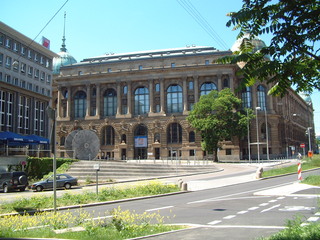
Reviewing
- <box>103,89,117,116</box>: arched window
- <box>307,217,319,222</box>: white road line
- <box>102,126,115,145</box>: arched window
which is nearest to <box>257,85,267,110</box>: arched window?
<box>103,89,117,116</box>: arched window

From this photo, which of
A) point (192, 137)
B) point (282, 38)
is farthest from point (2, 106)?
point (282, 38)

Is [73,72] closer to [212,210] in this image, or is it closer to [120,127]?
[120,127]

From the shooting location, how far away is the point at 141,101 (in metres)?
83.8

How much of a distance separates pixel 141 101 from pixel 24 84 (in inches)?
1124

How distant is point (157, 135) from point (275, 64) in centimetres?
7449

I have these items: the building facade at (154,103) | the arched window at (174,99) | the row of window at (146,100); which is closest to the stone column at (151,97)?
the building facade at (154,103)

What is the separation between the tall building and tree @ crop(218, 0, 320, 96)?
5578cm

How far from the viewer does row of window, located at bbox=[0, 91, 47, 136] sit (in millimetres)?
59500

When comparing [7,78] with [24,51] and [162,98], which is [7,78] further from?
[162,98]

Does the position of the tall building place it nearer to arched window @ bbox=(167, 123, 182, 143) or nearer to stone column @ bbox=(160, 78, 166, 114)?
stone column @ bbox=(160, 78, 166, 114)

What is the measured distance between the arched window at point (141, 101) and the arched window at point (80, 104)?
14129 mm

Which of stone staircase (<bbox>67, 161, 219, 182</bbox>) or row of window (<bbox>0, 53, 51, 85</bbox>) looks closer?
stone staircase (<bbox>67, 161, 219, 182</bbox>)

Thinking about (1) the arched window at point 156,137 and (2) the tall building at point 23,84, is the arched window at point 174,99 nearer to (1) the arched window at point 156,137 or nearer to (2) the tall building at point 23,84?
(1) the arched window at point 156,137

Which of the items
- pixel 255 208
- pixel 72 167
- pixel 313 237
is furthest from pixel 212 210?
pixel 72 167
